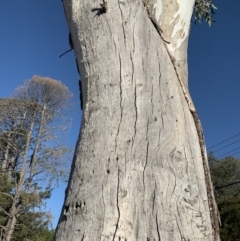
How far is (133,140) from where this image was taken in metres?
1.09

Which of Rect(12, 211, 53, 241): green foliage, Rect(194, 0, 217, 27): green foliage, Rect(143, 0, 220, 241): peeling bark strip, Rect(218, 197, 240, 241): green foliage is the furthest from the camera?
Rect(12, 211, 53, 241): green foliage

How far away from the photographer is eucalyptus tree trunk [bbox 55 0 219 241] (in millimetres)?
965

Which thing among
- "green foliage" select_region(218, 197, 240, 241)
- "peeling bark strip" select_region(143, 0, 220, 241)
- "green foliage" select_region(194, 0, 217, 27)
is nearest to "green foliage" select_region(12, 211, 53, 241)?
"green foliage" select_region(218, 197, 240, 241)

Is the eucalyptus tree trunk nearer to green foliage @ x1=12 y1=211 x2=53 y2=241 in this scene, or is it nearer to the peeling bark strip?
the peeling bark strip

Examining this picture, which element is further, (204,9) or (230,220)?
(230,220)

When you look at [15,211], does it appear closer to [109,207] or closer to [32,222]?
→ [32,222]

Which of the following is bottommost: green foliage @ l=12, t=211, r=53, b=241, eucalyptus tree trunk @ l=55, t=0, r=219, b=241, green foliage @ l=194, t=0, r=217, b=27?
eucalyptus tree trunk @ l=55, t=0, r=219, b=241

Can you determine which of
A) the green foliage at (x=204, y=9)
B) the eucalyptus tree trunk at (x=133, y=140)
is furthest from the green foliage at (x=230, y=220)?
the eucalyptus tree trunk at (x=133, y=140)

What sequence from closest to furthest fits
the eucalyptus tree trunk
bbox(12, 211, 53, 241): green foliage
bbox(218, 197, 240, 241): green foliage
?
the eucalyptus tree trunk → bbox(218, 197, 240, 241): green foliage → bbox(12, 211, 53, 241): green foliage

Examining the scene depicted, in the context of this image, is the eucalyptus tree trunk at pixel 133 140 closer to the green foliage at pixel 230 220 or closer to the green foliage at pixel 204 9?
the green foliage at pixel 204 9

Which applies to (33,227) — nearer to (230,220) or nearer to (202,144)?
(230,220)

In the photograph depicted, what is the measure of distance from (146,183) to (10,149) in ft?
42.9

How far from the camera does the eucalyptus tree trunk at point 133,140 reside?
0.97 m

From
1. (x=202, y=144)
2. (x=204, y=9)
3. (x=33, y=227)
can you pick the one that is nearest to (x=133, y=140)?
(x=202, y=144)
